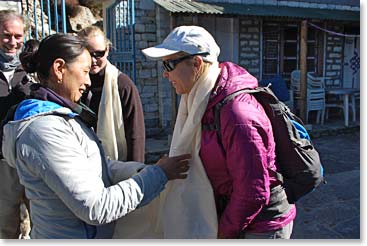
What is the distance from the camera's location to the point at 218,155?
1.49 meters

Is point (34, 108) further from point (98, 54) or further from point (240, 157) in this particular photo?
point (98, 54)

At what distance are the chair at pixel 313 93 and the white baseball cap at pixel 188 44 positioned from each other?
754 centimetres

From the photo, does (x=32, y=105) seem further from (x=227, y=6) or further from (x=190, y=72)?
(x=227, y=6)

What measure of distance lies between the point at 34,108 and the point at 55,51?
0.68 feet

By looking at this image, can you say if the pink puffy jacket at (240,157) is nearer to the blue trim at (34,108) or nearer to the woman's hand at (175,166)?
the woman's hand at (175,166)

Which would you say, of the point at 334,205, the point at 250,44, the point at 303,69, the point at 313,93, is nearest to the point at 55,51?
the point at 334,205

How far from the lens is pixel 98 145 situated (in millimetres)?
1477

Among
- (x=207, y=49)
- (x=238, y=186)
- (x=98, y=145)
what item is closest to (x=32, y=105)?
(x=98, y=145)

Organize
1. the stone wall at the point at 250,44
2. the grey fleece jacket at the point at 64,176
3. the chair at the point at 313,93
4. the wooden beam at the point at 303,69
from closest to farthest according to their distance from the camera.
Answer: the grey fleece jacket at the point at 64,176 < the wooden beam at the point at 303,69 < the stone wall at the point at 250,44 < the chair at the point at 313,93

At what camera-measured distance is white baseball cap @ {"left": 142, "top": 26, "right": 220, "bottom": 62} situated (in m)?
1.49

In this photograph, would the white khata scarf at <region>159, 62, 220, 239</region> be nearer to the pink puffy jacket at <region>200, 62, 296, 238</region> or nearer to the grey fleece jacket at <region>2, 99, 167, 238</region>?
the pink puffy jacket at <region>200, 62, 296, 238</region>

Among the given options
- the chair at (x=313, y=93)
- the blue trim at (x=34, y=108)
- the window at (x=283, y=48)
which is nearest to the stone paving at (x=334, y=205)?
the blue trim at (x=34, y=108)

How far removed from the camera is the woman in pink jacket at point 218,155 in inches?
55.8

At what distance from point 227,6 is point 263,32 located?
4.57 feet
